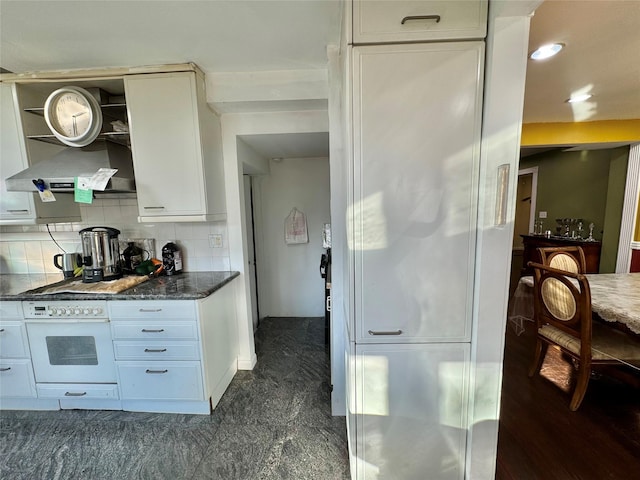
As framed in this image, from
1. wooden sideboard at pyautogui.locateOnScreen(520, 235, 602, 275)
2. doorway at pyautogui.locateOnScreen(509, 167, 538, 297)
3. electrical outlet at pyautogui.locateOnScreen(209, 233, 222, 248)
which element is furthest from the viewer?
A: doorway at pyautogui.locateOnScreen(509, 167, 538, 297)

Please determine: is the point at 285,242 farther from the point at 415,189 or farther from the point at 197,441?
the point at 415,189

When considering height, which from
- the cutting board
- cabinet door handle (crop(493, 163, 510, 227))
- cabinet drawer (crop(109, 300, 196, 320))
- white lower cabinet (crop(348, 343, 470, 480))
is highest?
cabinet door handle (crop(493, 163, 510, 227))

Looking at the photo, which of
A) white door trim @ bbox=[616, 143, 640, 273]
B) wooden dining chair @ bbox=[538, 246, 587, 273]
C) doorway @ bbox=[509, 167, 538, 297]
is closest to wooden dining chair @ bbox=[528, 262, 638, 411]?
wooden dining chair @ bbox=[538, 246, 587, 273]

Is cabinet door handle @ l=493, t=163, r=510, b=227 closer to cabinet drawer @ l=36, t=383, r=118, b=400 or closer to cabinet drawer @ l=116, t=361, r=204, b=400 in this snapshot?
cabinet drawer @ l=116, t=361, r=204, b=400

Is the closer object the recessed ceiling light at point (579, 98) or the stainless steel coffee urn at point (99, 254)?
the stainless steel coffee urn at point (99, 254)

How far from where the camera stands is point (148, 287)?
184cm

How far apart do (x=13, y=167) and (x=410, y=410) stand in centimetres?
306

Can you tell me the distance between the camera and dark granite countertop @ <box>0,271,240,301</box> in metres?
1.70

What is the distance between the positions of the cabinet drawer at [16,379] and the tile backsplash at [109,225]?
850 millimetres

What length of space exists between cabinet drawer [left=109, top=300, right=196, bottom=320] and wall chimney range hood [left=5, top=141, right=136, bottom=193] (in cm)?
80

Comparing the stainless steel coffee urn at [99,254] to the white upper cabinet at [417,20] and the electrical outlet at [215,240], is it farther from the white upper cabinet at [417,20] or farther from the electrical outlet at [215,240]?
the white upper cabinet at [417,20]

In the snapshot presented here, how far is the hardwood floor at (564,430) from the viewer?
1.43 metres

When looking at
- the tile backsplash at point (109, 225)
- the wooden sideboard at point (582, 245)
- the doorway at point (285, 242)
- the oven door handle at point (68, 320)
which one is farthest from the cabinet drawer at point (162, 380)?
the wooden sideboard at point (582, 245)

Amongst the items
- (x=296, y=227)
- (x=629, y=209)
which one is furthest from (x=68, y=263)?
(x=629, y=209)
